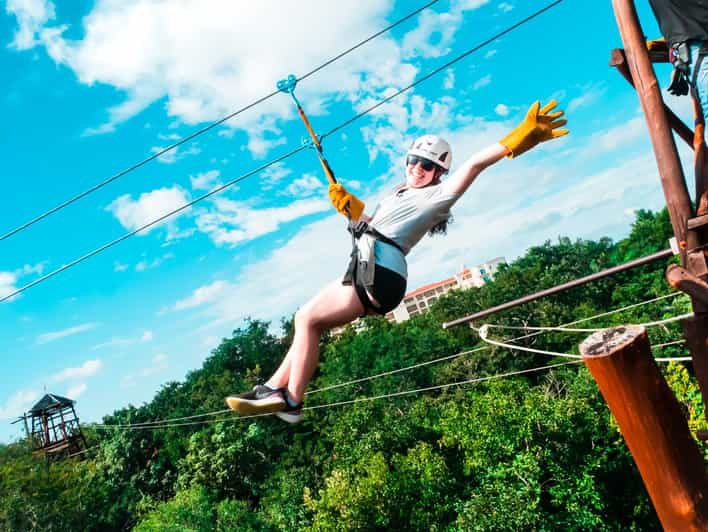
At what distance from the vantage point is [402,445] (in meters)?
23.8

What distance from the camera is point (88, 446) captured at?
35.7 m

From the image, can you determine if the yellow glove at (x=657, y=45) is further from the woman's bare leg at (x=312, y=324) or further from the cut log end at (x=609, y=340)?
the woman's bare leg at (x=312, y=324)

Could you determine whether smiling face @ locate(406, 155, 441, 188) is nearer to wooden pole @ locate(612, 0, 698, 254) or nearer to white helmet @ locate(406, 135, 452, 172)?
white helmet @ locate(406, 135, 452, 172)

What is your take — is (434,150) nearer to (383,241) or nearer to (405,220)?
(405,220)

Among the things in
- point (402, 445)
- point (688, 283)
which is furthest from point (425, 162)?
point (402, 445)

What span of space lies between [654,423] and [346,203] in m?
1.65

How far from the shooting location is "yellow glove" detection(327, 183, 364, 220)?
124 inches

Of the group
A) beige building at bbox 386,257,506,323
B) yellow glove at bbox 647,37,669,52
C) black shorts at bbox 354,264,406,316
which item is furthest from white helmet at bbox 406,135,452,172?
beige building at bbox 386,257,506,323

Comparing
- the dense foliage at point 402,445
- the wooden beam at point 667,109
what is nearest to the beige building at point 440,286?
the dense foliage at point 402,445

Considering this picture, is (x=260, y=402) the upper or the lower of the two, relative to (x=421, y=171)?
lower

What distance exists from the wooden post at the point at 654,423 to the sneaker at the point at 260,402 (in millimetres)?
1422

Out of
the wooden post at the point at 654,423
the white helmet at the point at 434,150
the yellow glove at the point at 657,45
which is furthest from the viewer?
the yellow glove at the point at 657,45

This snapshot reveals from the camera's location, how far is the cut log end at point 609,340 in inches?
91.7

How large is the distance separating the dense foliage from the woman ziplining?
1579 cm
